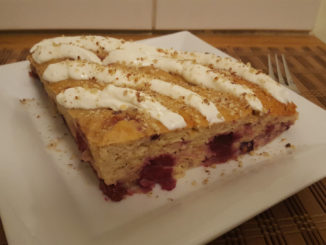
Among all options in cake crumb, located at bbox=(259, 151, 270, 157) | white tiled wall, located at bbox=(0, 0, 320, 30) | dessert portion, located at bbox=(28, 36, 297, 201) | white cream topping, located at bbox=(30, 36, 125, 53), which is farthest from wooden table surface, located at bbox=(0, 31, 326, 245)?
white cream topping, located at bbox=(30, 36, 125, 53)

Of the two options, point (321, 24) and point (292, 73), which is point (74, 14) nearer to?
point (292, 73)

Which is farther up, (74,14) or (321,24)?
(74,14)

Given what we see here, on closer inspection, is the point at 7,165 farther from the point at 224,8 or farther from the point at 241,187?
the point at 224,8

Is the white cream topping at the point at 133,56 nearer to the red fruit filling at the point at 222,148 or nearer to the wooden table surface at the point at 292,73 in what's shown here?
the red fruit filling at the point at 222,148

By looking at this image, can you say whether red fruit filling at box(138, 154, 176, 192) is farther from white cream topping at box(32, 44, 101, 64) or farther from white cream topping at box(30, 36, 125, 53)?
white cream topping at box(30, 36, 125, 53)

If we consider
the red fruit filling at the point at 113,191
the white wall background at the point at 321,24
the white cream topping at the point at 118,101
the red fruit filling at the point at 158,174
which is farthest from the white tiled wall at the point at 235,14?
the red fruit filling at the point at 113,191

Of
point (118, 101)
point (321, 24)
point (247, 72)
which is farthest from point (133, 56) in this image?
point (321, 24)

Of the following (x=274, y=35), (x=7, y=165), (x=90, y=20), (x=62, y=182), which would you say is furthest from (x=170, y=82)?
(x=274, y=35)
